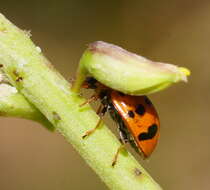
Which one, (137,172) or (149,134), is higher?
(137,172)

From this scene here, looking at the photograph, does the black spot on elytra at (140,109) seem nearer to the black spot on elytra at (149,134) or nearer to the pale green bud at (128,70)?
the black spot on elytra at (149,134)

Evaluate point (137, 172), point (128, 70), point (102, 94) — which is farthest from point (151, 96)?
point (128, 70)

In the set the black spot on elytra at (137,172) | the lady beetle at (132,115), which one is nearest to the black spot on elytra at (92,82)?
the lady beetle at (132,115)

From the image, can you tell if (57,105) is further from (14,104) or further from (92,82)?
(92,82)

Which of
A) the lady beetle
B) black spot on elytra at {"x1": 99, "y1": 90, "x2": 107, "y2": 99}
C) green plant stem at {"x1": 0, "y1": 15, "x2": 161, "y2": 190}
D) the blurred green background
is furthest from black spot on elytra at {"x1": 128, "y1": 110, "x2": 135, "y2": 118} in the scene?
the blurred green background

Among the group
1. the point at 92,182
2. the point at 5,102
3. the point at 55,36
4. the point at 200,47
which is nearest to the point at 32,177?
the point at 92,182

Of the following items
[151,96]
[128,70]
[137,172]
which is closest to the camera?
[128,70]

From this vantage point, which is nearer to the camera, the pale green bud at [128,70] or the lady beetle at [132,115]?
the pale green bud at [128,70]
